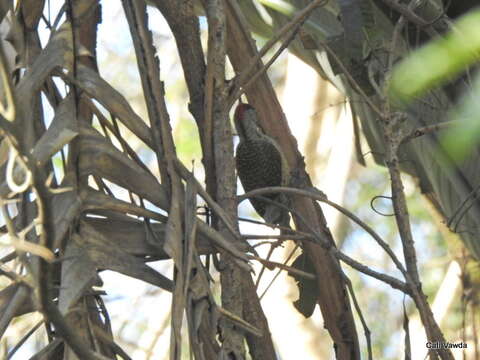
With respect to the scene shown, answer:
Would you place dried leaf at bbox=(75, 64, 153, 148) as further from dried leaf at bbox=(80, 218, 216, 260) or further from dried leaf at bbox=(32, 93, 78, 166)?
dried leaf at bbox=(80, 218, 216, 260)

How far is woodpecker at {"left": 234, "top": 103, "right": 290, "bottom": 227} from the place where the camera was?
4.72 feet

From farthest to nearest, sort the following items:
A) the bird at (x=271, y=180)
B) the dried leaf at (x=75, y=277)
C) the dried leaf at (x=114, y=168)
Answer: the bird at (x=271, y=180) < the dried leaf at (x=114, y=168) < the dried leaf at (x=75, y=277)

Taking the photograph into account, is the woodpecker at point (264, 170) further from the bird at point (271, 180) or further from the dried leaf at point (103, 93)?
the dried leaf at point (103, 93)

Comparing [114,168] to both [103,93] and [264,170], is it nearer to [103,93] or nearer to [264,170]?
[103,93]

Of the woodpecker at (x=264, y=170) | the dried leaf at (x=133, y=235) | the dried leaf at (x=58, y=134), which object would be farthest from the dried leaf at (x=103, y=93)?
the woodpecker at (x=264, y=170)

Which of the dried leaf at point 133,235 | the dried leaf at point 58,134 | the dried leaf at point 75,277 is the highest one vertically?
the dried leaf at point 58,134

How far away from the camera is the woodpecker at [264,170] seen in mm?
1438

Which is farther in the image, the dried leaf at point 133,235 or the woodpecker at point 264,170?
the woodpecker at point 264,170

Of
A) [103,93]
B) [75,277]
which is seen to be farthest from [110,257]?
[103,93]

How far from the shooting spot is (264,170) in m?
1.44

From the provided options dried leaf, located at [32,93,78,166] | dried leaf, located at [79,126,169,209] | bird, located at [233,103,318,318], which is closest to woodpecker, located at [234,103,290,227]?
bird, located at [233,103,318,318]

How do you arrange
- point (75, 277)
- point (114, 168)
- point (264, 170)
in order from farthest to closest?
point (264, 170) < point (114, 168) < point (75, 277)

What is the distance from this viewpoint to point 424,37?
158cm

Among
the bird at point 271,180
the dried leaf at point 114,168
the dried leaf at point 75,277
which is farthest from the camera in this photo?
the bird at point 271,180
